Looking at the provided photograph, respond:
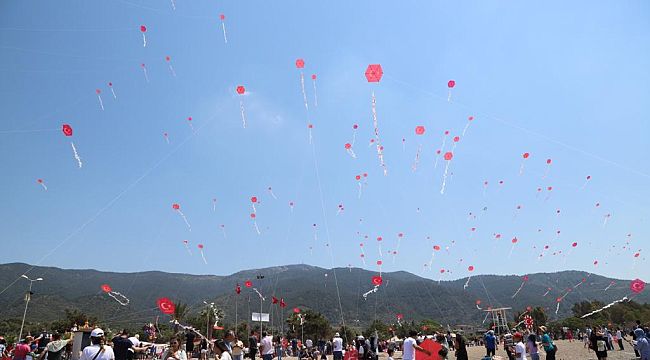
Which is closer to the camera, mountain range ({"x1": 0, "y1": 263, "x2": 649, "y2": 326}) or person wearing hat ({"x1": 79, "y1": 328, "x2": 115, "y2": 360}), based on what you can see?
person wearing hat ({"x1": 79, "y1": 328, "x2": 115, "y2": 360})

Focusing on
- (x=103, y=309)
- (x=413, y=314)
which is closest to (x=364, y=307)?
(x=413, y=314)

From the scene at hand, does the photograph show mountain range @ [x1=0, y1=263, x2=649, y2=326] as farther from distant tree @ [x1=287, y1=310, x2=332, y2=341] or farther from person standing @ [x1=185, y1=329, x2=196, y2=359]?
person standing @ [x1=185, y1=329, x2=196, y2=359]

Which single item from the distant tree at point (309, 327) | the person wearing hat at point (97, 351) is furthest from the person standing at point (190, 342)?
the distant tree at point (309, 327)

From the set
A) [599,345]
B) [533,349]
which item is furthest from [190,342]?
[599,345]

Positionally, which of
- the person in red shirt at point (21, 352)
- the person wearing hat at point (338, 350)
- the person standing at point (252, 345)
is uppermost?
the person in red shirt at point (21, 352)

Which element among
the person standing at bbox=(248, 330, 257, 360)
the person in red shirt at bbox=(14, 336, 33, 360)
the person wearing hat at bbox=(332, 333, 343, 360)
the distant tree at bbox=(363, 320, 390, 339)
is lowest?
the distant tree at bbox=(363, 320, 390, 339)

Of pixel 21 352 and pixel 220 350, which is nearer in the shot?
pixel 220 350

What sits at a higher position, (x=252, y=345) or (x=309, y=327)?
(x=252, y=345)

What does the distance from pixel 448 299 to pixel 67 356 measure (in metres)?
169

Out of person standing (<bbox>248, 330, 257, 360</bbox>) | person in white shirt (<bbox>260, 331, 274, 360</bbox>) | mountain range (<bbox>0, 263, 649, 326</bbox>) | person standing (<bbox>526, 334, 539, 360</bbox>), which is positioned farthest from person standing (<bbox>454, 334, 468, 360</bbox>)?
mountain range (<bbox>0, 263, 649, 326</bbox>)

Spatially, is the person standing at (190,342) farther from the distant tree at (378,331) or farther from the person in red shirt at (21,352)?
the distant tree at (378,331)

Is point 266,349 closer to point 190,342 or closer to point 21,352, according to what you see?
point 190,342

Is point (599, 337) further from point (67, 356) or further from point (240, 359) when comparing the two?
point (67, 356)

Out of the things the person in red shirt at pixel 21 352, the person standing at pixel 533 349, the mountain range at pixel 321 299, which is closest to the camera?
the person in red shirt at pixel 21 352
